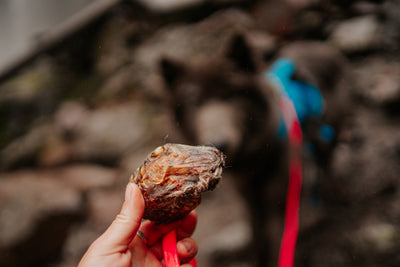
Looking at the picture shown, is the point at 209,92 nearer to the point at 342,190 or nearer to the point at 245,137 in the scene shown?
the point at 245,137

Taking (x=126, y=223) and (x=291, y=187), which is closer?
(x=126, y=223)

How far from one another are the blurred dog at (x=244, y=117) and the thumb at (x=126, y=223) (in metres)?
0.91

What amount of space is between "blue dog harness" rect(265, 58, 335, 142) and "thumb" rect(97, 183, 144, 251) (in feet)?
5.58

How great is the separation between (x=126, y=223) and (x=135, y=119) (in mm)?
2058

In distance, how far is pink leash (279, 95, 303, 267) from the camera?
3.98 feet

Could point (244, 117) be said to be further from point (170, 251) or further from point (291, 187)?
point (170, 251)

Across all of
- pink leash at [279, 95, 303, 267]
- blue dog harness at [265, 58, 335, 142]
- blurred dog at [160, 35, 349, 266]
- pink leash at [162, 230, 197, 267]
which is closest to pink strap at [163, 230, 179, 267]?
pink leash at [162, 230, 197, 267]

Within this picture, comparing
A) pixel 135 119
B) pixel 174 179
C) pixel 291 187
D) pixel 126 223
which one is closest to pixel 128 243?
pixel 126 223

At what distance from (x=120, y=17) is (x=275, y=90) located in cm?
156

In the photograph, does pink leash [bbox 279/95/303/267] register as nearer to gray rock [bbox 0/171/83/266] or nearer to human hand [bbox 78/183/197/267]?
human hand [bbox 78/183/197/267]

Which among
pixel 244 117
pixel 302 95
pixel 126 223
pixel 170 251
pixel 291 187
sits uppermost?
pixel 126 223

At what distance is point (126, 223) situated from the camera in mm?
542

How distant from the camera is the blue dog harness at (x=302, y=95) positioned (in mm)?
2035

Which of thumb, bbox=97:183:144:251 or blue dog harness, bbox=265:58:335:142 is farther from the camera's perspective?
blue dog harness, bbox=265:58:335:142
